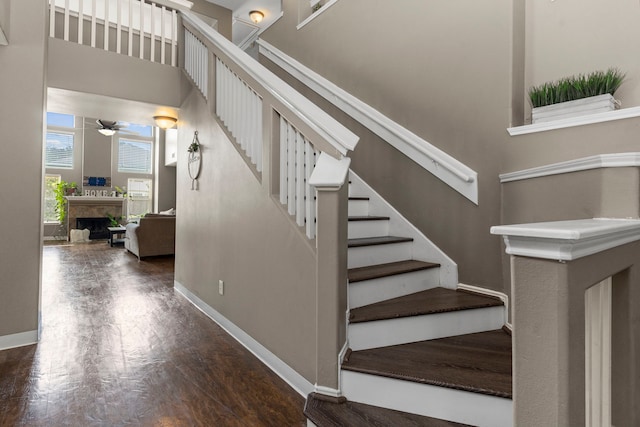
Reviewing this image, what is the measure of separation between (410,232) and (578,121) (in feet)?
4.30

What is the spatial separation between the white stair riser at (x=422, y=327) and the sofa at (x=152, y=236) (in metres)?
5.95

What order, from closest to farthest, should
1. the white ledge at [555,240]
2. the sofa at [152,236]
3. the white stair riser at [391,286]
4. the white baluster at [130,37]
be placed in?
the white ledge at [555,240], the white stair riser at [391,286], the white baluster at [130,37], the sofa at [152,236]

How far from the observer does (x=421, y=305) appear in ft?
6.86

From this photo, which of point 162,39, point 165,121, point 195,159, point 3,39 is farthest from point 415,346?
point 162,39

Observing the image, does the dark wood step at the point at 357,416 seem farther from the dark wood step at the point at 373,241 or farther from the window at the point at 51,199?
the window at the point at 51,199

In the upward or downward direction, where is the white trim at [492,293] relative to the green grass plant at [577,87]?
downward

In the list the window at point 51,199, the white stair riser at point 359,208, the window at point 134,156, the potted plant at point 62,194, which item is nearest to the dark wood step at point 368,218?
the white stair riser at point 359,208

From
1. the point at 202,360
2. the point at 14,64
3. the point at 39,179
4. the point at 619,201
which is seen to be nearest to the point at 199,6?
the point at 14,64

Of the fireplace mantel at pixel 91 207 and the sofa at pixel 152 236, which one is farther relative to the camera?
the fireplace mantel at pixel 91 207

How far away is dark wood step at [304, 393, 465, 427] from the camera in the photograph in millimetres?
1522

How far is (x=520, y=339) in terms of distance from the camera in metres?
0.90

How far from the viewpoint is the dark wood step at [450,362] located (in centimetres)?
151

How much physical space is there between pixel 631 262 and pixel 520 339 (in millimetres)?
700

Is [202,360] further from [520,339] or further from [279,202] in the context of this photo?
[520,339]
